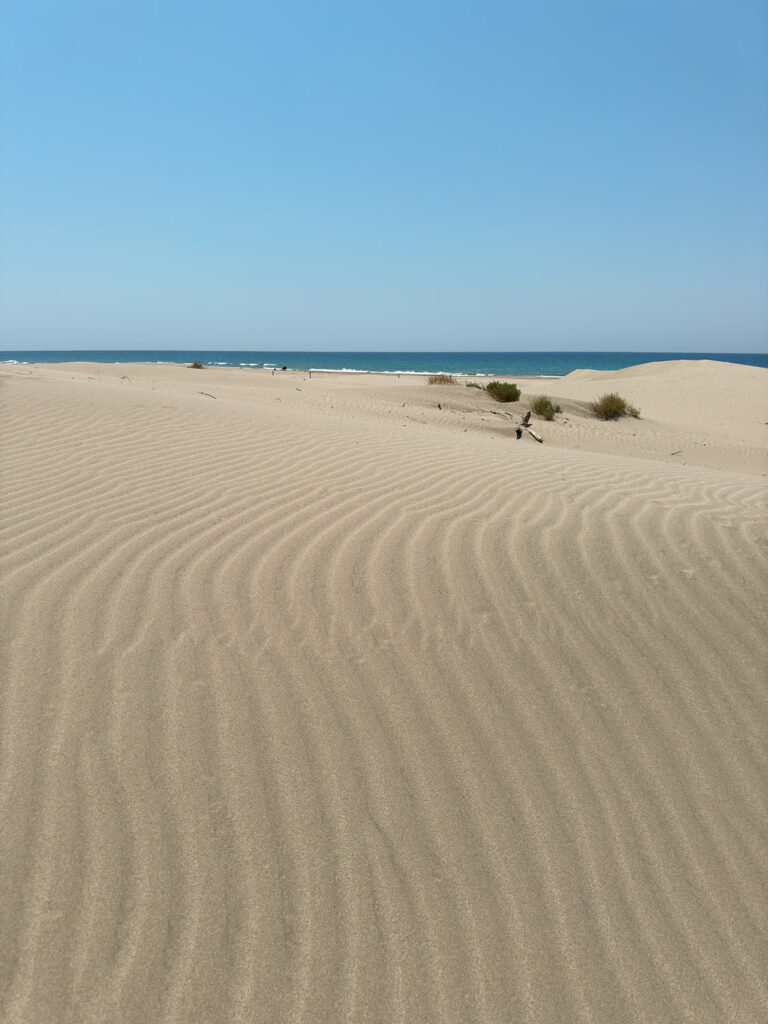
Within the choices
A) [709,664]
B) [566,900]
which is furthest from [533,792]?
[709,664]

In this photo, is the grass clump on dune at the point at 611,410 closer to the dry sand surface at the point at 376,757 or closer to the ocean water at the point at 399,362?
the dry sand surface at the point at 376,757

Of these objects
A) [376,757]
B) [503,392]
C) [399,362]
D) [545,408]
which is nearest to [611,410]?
[545,408]

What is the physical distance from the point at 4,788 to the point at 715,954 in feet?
8.19

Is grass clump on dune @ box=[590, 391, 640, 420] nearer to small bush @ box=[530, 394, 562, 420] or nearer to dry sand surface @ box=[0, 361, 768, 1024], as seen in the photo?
small bush @ box=[530, 394, 562, 420]

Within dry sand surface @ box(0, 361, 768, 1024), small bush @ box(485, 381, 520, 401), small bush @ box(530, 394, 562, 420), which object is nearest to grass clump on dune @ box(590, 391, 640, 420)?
small bush @ box(530, 394, 562, 420)

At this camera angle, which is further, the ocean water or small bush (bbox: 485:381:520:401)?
the ocean water

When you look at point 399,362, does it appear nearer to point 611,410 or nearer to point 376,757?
point 611,410

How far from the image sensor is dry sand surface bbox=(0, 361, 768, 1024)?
214 cm

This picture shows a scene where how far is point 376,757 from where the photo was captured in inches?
112

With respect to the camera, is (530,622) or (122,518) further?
(122,518)

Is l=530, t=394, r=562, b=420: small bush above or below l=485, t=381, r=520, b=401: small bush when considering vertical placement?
below

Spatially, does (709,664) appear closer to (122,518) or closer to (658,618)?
(658,618)

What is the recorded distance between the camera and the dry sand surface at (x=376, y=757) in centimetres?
214

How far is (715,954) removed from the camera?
2338 millimetres
